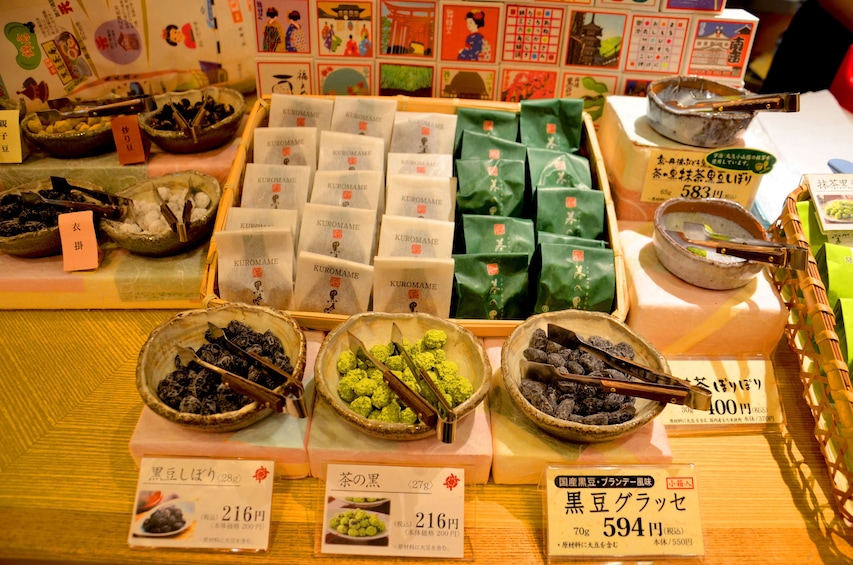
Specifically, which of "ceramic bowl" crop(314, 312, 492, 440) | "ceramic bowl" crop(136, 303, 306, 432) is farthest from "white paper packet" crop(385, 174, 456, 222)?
"ceramic bowl" crop(136, 303, 306, 432)

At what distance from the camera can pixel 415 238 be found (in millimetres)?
1779

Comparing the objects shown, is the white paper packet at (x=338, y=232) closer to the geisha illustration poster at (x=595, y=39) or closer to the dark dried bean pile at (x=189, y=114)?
the dark dried bean pile at (x=189, y=114)

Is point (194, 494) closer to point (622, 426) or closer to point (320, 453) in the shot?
point (320, 453)

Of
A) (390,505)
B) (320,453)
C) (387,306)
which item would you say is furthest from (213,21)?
(390,505)

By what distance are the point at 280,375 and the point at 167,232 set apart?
75 cm

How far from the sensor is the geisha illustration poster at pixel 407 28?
2082 millimetres

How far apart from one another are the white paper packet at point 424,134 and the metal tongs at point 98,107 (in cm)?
90

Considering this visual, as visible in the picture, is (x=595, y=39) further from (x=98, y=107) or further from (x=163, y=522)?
(x=163, y=522)

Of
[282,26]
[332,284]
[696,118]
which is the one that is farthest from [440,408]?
[282,26]

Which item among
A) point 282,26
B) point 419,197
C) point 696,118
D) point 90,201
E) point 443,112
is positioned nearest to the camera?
point 696,118

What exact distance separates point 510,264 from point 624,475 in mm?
667

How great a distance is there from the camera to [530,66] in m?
2.20

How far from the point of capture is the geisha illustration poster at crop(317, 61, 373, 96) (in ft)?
7.29

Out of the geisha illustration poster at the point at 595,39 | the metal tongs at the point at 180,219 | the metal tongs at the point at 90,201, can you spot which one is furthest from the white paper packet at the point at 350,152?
the geisha illustration poster at the point at 595,39
